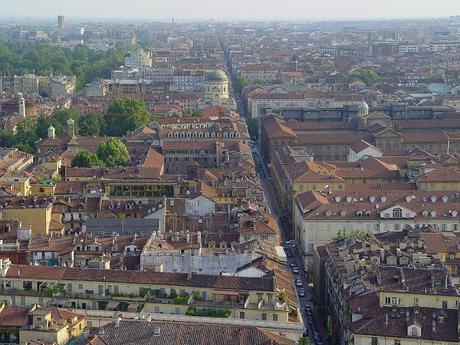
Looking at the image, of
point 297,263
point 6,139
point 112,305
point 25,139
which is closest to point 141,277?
point 112,305

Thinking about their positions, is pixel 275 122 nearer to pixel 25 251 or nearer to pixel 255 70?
pixel 25 251

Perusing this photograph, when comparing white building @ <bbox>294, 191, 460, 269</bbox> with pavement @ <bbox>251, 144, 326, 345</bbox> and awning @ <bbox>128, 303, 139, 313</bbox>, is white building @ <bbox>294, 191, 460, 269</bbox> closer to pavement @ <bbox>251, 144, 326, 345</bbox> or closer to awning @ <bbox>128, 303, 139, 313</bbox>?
pavement @ <bbox>251, 144, 326, 345</bbox>

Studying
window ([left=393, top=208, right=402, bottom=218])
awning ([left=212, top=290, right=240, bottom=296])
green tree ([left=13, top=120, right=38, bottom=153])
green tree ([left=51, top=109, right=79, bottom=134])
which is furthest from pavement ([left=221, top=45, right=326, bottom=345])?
green tree ([left=13, top=120, right=38, bottom=153])

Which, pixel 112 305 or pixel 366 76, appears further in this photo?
pixel 366 76

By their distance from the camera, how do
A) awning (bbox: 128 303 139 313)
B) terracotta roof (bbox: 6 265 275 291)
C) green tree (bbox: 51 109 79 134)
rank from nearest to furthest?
1. awning (bbox: 128 303 139 313)
2. terracotta roof (bbox: 6 265 275 291)
3. green tree (bbox: 51 109 79 134)

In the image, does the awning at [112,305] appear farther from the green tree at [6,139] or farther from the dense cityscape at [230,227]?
the green tree at [6,139]

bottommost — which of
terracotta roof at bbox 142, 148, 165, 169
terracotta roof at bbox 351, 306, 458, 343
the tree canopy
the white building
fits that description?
the tree canopy

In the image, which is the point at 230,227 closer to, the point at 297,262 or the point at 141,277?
the point at 297,262
